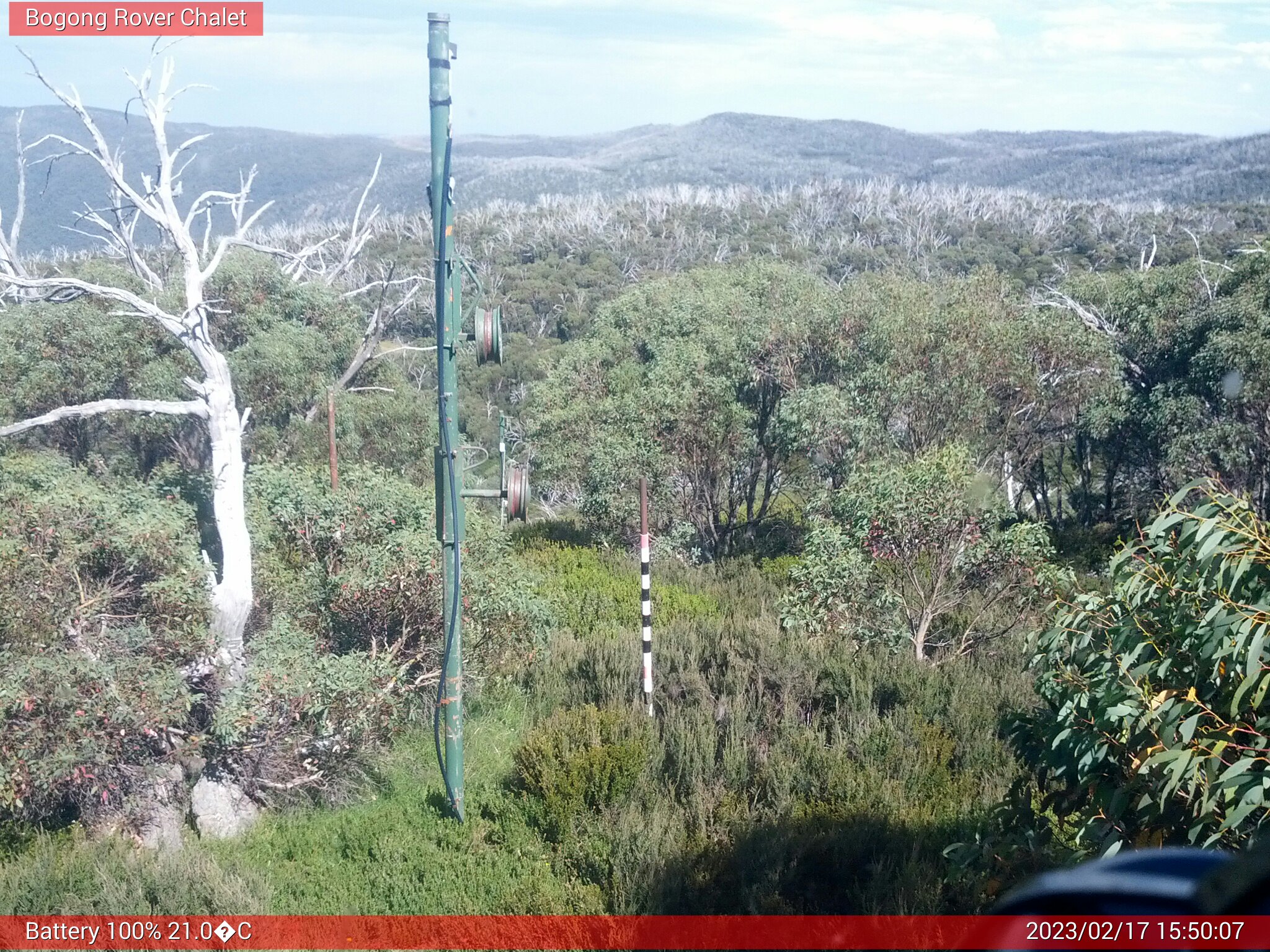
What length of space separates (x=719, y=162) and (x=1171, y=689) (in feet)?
364

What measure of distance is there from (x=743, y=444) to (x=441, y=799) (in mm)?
10923

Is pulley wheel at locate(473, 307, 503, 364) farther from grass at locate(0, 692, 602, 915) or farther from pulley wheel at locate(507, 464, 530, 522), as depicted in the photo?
grass at locate(0, 692, 602, 915)

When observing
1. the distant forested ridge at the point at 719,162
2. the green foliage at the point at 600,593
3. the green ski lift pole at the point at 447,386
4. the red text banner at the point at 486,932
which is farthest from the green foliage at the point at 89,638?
the distant forested ridge at the point at 719,162

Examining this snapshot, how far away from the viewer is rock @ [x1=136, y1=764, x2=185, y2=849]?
7207 mm

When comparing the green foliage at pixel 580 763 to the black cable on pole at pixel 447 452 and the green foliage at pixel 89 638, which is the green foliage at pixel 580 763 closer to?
the black cable on pole at pixel 447 452

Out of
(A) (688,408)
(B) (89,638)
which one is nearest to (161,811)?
(B) (89,638)

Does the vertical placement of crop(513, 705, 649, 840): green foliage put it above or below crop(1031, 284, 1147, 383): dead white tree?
below

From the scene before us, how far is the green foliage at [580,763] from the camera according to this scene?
693 cm

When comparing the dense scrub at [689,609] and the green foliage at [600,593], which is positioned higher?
the dense scrub at [689,609]

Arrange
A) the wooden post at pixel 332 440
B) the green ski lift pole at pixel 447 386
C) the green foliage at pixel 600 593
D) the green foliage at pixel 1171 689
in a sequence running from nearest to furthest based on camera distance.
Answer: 1. the green foliage at pixel 1171 689
2. the green ski lift pole at pixel 447 386
3. the wooden post at pixel 332 440
4. the green foliage at pixel 600 593

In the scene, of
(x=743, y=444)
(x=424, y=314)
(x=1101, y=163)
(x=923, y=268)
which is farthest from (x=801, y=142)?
(x=743, y=444)

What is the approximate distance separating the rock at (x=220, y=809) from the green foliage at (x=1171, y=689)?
5.64m

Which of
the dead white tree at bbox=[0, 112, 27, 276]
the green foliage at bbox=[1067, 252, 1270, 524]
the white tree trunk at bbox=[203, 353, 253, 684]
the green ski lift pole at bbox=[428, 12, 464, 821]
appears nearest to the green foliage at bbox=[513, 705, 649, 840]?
the green ski lift pole at bbox=[428, 12, 464, 821]

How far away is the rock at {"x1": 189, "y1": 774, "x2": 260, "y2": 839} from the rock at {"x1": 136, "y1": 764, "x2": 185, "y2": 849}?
0.13m
